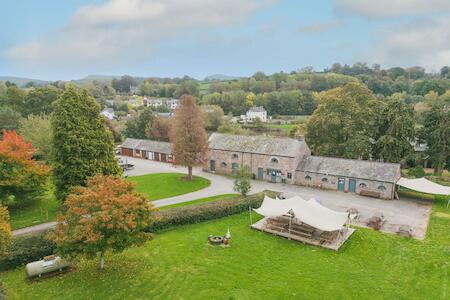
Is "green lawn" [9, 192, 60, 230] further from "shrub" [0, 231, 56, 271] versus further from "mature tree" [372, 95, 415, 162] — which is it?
"mature tree" [372, 95, 415, 162]

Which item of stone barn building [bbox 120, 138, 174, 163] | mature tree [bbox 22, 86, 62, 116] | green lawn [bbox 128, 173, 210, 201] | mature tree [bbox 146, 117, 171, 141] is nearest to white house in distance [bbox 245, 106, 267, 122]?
mature tree [bbox 146, 117, 171, 141]

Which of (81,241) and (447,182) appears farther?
(447,182)

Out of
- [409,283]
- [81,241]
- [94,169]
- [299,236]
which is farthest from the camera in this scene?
[94,169]

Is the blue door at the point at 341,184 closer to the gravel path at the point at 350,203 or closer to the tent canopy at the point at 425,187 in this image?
the gravel path at the point at 350,203

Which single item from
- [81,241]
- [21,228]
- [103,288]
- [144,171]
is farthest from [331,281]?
[144,171]

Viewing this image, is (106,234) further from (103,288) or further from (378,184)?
(378,184)

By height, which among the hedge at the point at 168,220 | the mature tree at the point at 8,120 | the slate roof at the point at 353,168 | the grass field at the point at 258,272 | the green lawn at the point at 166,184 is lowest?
the grass field at the point at 258,272

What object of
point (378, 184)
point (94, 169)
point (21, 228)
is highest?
point (94, 169)

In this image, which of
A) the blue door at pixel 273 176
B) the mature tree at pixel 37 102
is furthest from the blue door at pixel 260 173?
the mature tree at pixel 37 102
